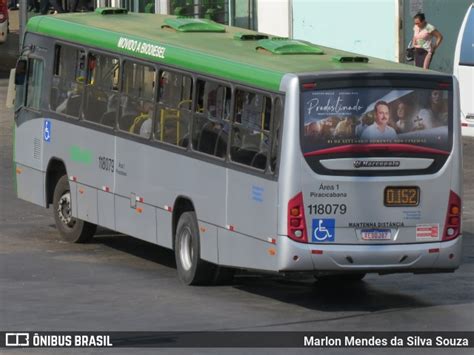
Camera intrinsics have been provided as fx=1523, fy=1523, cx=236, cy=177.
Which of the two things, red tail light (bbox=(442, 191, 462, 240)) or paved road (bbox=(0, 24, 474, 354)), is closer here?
paved road (bbox=(0, 24, 474, 354))

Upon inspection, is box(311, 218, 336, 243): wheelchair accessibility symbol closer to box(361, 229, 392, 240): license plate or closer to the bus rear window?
box(361, 229, 392, 240): license plate

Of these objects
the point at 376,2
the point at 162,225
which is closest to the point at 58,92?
the point at 162,225

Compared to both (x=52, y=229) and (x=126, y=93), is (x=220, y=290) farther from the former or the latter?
(x=52, y=229)

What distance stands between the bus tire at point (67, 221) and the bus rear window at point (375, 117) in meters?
5.73

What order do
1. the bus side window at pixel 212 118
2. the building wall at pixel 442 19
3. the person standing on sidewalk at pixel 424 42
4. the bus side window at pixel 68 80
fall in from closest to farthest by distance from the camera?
the bus side window at pixel 212 118 → the bus side window at pixel 68 80 → the person standing on sidewalk at pixel 424 42 → the building wall at pixel 442 19

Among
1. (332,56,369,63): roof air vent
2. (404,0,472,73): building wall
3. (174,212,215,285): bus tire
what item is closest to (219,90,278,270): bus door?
(174,212,215,285): bus tire

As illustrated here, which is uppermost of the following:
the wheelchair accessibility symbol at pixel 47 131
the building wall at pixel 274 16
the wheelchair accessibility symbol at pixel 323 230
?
the wheelchair accessibility symbol at pixel 323 230

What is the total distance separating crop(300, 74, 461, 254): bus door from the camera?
1534cm

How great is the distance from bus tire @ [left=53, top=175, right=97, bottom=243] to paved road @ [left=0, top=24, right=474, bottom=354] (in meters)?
0.20

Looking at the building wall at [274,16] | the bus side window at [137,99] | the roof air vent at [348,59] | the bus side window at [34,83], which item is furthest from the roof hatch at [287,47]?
the building wall at [274,16]

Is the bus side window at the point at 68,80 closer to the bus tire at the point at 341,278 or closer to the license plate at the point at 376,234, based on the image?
the bus tire at the point at 341,278

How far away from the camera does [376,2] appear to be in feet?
116

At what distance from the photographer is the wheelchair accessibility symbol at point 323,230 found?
1532cm

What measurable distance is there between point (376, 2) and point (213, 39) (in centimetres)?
1779
